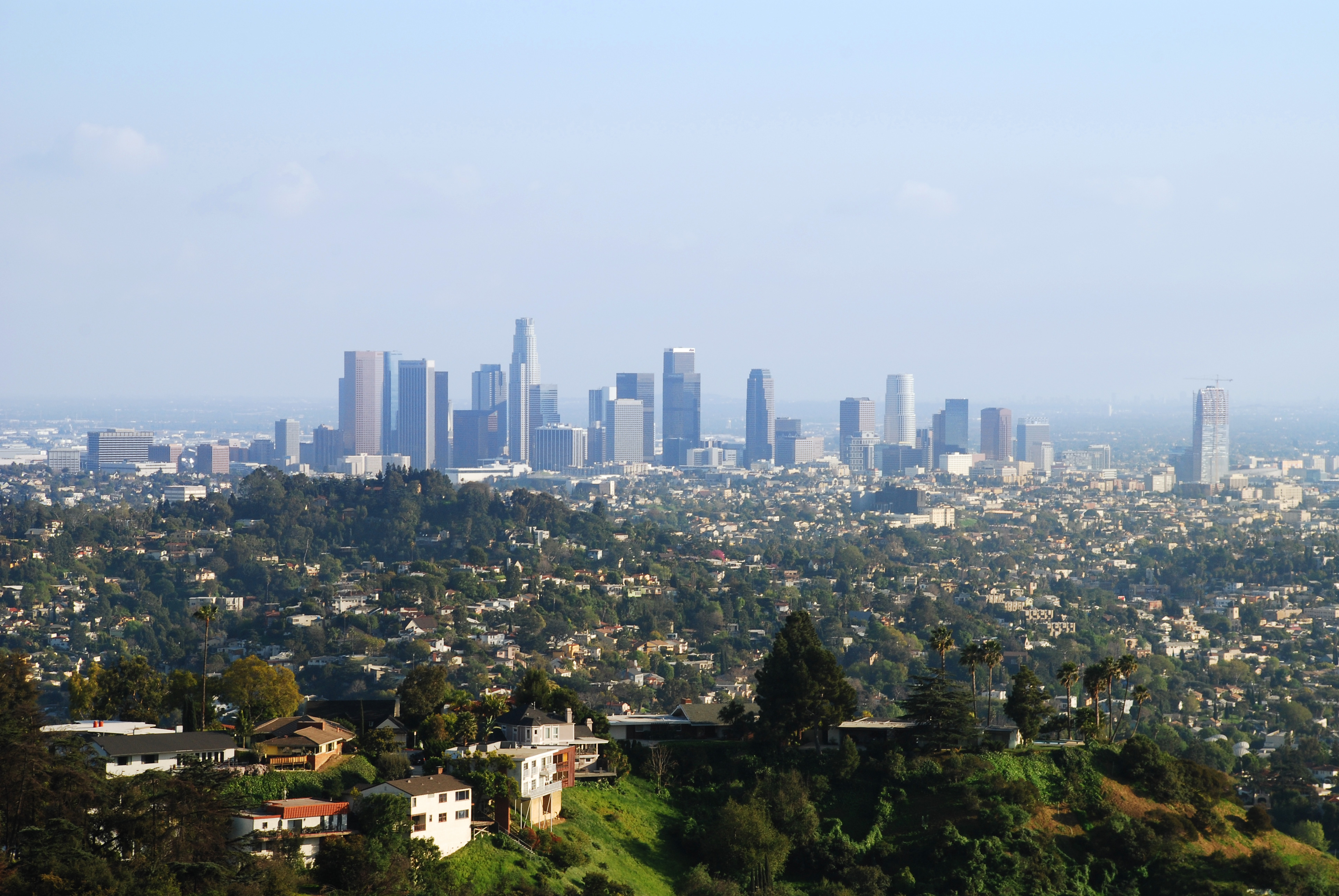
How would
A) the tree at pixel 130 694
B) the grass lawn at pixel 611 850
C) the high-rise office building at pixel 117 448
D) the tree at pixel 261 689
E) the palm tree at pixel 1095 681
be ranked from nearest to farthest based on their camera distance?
1. the grass lawn at pixel 611 850
2. the tree at pixel 261 689
3. the tree at pixel 130 694
4. the palm tree at pixel 1095 681
5. the high-rise office building at pixel 117 448

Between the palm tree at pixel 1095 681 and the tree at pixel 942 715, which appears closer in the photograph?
the tree at pixel 942 715

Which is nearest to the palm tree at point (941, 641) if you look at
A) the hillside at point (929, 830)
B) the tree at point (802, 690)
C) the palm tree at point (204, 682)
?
the tree at point (802, 690)

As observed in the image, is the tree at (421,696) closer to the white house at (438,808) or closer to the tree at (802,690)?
the white house at (438,808)

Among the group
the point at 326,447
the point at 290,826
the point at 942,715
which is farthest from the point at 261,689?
the point at 326,447

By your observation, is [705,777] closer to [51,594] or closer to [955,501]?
[51,594]

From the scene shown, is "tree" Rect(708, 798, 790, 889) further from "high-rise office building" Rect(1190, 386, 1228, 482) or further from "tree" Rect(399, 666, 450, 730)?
"high-rise office building" Rect(1190, 386, 1228, 482)

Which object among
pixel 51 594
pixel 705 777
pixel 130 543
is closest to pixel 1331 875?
pixel 705 777

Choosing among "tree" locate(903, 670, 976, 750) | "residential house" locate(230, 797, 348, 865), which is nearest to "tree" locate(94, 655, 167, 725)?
"residential house" locate(230, 797, 348, 865)
